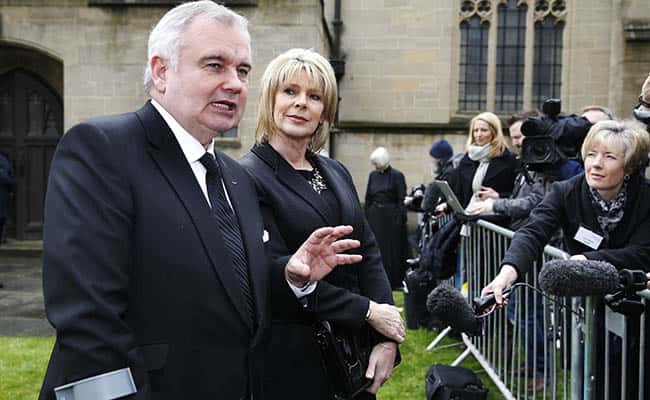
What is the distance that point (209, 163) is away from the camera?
1.97 meters

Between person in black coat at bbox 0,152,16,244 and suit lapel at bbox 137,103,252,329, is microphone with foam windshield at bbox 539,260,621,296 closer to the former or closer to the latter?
suit lapel at bbox 137,103,252,329

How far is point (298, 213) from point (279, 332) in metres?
0.47

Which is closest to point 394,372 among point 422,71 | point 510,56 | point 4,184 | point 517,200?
point 517,200

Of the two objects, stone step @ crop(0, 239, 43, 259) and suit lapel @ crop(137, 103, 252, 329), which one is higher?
suit lapel @ crop(137, 103, 252, 329)

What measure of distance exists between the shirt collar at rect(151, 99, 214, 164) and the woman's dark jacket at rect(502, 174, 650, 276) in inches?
70.0

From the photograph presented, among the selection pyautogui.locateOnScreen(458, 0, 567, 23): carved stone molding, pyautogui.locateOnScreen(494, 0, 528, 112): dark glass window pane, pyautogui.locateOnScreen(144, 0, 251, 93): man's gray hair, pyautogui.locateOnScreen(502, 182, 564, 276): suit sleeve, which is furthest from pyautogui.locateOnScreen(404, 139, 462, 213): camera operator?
pyautogui.locateOnScreen(458, 0, 567, 23): carved stone molding

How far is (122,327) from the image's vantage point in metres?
1.60

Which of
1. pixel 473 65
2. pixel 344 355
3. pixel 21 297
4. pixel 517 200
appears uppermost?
pixel 473 65

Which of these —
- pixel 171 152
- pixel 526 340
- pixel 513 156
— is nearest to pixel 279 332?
pixel 171 152

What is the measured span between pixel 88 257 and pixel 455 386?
3.47 metres

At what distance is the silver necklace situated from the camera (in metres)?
2.71

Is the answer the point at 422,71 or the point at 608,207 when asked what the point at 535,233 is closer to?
the point at 608,207

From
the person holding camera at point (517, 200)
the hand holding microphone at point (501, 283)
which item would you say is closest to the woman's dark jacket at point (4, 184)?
the person holding camera at point (517, 200)

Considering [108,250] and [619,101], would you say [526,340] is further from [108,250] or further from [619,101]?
[619,101]
